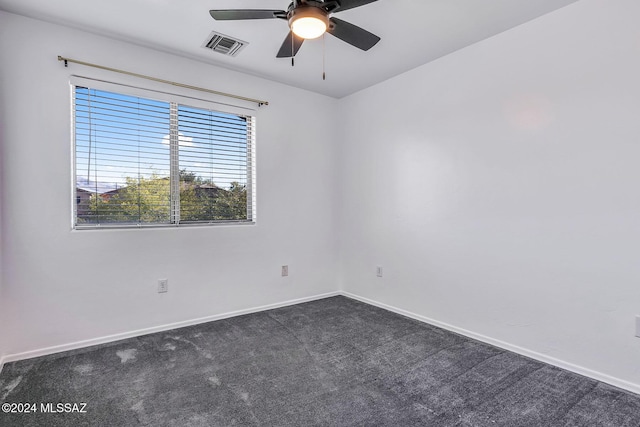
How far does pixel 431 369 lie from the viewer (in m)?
2.27

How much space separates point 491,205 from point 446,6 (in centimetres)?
154

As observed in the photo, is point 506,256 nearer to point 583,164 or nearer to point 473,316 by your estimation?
point 473,316

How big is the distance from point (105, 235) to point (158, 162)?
774 millimetres

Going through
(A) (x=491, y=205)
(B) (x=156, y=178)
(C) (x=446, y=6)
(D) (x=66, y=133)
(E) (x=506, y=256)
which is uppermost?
(C) (x=446, y=6)

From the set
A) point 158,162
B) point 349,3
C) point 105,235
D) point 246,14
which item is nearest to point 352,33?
point 349,3

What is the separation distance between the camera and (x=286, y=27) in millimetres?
2516

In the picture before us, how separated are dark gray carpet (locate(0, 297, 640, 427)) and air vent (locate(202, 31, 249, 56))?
8.27ft

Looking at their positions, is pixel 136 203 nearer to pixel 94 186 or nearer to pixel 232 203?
pixel 94 186

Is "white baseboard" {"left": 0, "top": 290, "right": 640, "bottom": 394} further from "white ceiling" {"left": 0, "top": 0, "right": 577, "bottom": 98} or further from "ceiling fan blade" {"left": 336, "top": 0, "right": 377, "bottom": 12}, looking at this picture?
"ceiling fan blade" {"left": 336, "top": 0, "right": 377, "bottom": 12}

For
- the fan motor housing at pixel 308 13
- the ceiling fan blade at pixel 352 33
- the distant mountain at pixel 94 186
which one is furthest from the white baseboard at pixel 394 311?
the fan motor housing at pixel 308 13

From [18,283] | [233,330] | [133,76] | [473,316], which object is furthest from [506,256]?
[18,283]

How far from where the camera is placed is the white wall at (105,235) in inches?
93.8

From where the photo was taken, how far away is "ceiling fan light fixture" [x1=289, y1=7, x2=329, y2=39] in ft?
5.39

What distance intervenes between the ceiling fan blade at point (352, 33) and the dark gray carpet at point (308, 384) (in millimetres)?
2162
